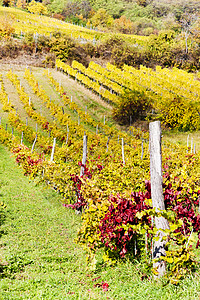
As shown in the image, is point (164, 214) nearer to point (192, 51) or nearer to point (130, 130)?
point (130, 130)

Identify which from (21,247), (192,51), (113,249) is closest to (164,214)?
(113,249)

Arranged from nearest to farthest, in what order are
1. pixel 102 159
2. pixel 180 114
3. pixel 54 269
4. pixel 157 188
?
pixel 157 188
pixel 54 269
pixel 102 159
pixel 180 114

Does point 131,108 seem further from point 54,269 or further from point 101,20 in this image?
point 101,20

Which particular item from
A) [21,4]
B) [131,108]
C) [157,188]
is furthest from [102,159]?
[21,4]

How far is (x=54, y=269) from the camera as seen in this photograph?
196 inches

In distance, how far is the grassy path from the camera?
147 inches

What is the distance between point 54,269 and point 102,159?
918 centimetres

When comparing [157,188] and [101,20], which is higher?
[101,20]

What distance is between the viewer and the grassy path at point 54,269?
3746mm

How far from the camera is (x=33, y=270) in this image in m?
4.94

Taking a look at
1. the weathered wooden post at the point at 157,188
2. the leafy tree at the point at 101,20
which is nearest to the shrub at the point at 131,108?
the weathered wooden post at the point at 157,188

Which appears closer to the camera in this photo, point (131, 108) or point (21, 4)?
point (131, 108)

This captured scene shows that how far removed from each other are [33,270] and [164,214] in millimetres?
2902

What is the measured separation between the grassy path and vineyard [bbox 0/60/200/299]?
0.67 ft
